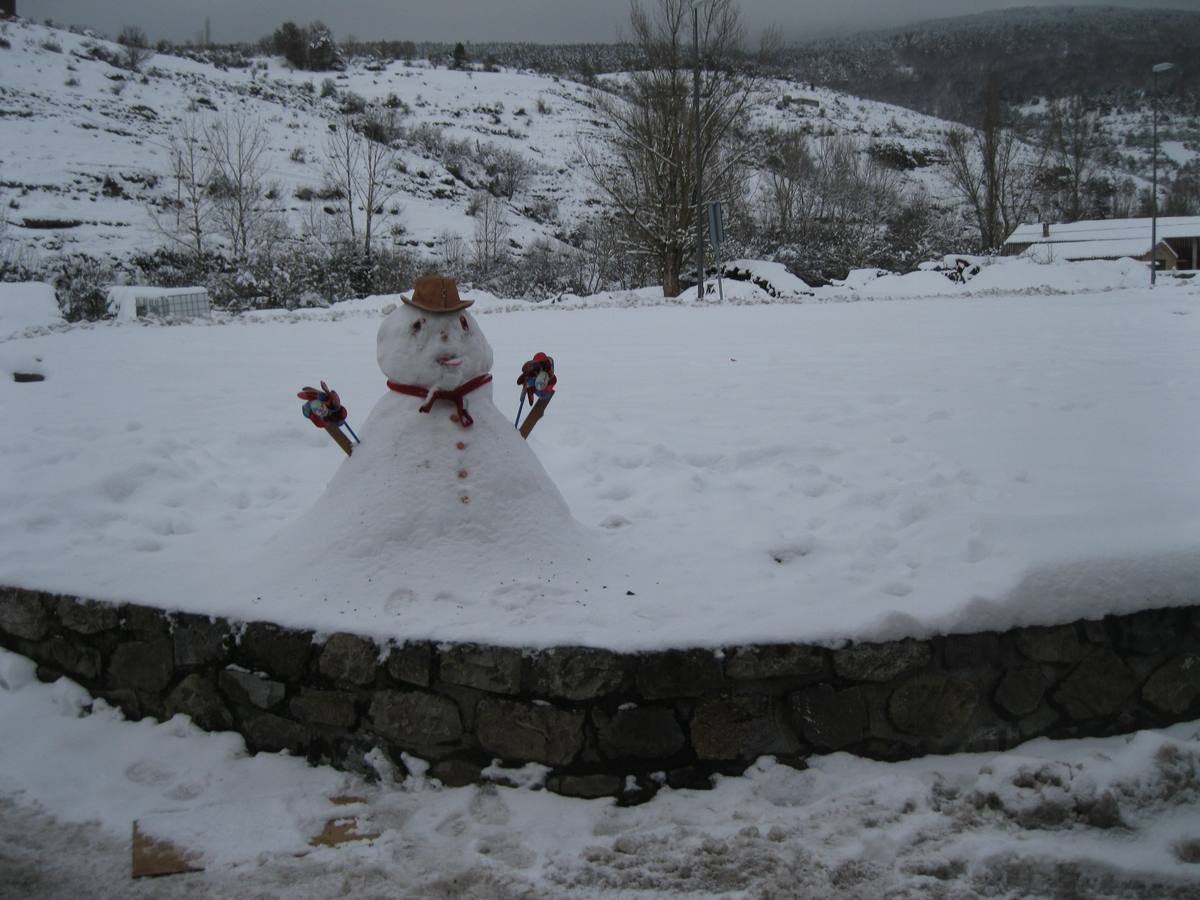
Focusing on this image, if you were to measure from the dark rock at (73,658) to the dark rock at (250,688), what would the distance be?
0.57 metres

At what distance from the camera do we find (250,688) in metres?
3.09

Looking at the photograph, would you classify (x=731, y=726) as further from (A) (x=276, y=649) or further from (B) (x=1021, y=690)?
(A) (x=276, y=649)

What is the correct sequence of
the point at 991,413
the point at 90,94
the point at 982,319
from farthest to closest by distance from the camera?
the point at 90,94 < the point at 982,319 < the point at 991,413

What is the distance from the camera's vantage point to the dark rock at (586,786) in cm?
278

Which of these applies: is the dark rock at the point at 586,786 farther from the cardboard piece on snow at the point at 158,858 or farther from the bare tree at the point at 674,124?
the bare tree at the point at 674,124

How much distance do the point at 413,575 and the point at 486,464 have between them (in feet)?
1.56

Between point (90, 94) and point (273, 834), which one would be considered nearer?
point (273, 834)

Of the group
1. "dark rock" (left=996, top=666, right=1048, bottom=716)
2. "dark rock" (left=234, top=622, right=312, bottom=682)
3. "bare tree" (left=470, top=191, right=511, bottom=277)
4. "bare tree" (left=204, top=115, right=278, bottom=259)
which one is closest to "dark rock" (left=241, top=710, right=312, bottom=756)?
"dark rock" (left=234, top=622, right=312, bottom=682)

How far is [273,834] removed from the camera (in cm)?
268

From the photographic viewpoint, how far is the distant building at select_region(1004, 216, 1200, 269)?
29.0 meters

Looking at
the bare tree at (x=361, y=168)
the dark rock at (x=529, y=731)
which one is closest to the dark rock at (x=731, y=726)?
the dark rock at (x=529, y=731)

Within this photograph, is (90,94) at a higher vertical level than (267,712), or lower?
higher

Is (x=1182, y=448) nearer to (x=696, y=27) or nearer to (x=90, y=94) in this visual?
(x=696, y=27)

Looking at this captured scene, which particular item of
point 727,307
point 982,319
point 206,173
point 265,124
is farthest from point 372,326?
point 265,124
